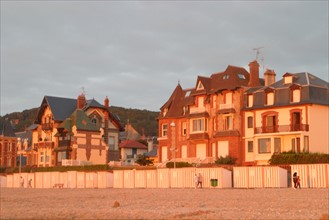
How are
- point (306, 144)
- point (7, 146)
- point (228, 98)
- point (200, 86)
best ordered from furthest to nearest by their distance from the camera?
point (7, 146), point (200, 86), point (228, 98), point (306, 144)

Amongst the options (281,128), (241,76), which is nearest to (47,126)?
(241,76)

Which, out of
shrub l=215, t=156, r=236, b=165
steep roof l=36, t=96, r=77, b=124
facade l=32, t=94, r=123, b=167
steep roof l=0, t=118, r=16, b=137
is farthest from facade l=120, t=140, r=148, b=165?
shrub l=215, t=156, r=236, b=165

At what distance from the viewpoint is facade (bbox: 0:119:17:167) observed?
93.1m

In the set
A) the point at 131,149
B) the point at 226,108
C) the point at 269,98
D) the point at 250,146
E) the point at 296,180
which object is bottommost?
the point at 296,180

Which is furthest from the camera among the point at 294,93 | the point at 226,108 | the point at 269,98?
→ the point at 226,108

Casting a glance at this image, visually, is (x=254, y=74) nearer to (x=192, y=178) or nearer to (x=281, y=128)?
(x=281, y=128)

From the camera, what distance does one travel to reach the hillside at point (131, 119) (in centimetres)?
15325

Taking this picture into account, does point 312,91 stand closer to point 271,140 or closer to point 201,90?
point 271,140

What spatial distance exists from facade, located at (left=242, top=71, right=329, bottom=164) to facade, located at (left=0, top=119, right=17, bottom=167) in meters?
Answer: 51.7

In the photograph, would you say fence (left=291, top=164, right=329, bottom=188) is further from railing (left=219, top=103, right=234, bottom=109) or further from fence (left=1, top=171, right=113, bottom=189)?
railing (left=219, top=103, right=234, bottom=109)

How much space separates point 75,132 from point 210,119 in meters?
19.9

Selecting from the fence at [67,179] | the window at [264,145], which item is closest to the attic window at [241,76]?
the window at [264,145]

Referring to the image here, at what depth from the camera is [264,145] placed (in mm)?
53625

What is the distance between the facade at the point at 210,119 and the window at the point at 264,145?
2.42m
